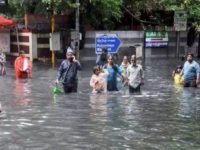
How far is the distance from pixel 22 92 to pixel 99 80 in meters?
2.91

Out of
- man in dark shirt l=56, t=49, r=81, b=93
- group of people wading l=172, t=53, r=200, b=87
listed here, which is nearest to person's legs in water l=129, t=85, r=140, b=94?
man in dark shirt l=56, t=49, r=81, b=93

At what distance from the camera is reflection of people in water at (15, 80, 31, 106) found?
61.0ft

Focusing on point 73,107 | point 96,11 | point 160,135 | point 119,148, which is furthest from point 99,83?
point 96,11

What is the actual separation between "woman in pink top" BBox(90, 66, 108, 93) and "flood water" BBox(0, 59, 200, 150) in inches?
10.9

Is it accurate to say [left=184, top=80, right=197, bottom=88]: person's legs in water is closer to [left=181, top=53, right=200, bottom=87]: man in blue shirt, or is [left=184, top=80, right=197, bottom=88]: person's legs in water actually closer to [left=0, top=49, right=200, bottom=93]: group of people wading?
[left=181, top=53, right=200, bottom=87]: man in blue shirt

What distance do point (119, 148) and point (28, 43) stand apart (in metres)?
28.8

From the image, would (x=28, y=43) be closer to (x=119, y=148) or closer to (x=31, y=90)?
(x=31, y=90)

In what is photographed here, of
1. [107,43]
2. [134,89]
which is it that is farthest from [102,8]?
[134,89]

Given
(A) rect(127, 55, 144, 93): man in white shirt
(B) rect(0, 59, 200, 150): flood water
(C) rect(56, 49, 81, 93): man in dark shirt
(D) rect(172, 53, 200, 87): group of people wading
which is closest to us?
(B) rect(0, 59, 200, 150): flood water

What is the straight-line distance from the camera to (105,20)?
39531 millimetres

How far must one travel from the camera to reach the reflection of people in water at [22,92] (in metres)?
18.6

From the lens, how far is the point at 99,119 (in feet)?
47.8

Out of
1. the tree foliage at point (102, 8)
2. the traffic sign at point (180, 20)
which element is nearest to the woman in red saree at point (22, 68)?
the tree foliage at point (102, 8)

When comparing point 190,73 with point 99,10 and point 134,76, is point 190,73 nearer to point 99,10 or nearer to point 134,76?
point 134,76
